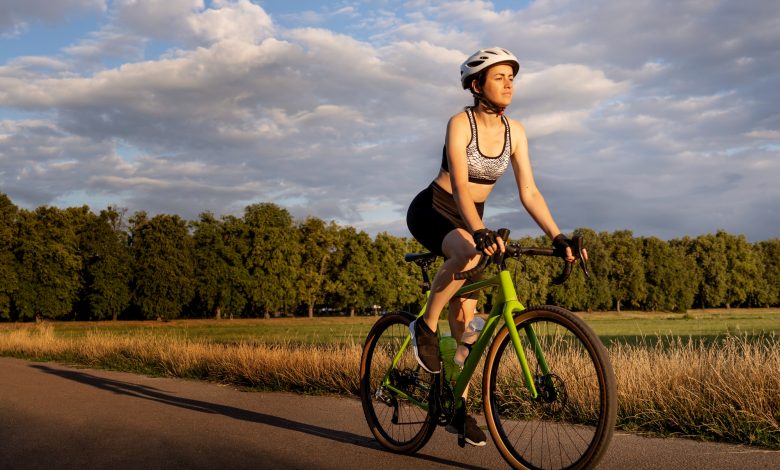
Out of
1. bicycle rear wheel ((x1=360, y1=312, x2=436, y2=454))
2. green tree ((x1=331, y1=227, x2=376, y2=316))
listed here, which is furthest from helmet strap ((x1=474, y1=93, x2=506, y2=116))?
green tree ((x1=331, y1=227, x2=376, y2=316))

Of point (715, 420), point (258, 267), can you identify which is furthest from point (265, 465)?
point (258, 267)

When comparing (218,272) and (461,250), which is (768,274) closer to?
(218,272)

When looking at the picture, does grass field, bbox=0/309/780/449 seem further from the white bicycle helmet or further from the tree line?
the tree line

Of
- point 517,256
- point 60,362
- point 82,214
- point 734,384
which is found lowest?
point 60,362

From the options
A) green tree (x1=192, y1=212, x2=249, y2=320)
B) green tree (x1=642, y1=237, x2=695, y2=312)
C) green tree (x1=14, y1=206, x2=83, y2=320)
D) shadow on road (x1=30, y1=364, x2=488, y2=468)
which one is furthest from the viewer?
green tree (x1=642, y1=237, x2=695, y2=312)

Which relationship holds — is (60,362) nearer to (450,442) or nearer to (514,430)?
(450,442)

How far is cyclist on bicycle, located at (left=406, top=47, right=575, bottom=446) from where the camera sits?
436 centimetres

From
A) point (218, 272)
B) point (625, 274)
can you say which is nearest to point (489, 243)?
point (218, 272)

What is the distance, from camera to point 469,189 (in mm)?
4434

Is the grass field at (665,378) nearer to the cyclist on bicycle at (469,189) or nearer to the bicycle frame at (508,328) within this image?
the cyclist on bicycle at (469,189)

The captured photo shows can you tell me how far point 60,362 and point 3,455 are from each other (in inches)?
393

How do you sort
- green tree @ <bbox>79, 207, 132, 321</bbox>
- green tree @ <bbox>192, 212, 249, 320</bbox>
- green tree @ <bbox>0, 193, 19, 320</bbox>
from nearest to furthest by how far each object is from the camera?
green tree @ <bbox>0, 193, 19, 320</bbox> < green tree @ <bbox>79, 207, 132, 321</bbox> < green tree @ <bbox>192, 212, 249, 320</bbox>

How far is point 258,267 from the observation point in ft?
224

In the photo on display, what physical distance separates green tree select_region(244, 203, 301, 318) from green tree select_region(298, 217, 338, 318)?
1535 mm
